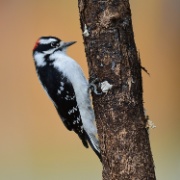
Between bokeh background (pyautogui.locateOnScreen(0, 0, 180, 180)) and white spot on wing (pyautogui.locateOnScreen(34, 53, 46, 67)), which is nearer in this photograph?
white spot on wing (pyautogui.locateOnScreen(34, 53, 46, 67))

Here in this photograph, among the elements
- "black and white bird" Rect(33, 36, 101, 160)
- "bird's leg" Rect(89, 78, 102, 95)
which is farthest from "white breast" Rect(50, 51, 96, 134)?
"bird's leg" Rect(89, 78, 102, 95)

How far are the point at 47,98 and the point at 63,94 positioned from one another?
4.90 feet

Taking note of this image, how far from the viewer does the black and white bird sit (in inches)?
124

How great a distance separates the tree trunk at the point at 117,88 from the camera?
2.60 metres

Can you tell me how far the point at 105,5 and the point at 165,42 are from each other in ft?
7.10

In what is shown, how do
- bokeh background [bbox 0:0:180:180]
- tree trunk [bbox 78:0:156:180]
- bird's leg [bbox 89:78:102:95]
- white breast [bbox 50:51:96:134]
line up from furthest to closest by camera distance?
bokeh background [bbox 0:0:180:180]
white breast [bbox 50:51:96:134]
bird's leg [bbox 89:78:102:95]
tree trunk [bbox 78:0:156:180]

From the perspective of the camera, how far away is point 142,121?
2699mm

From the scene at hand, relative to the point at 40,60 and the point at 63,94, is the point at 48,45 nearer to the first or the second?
the point at 40,60

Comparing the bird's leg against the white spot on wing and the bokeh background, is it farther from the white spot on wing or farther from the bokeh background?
the bokeh background

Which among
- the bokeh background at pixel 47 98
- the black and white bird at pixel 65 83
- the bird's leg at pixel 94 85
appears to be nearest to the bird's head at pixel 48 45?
the black and white bird at pixel 65 83

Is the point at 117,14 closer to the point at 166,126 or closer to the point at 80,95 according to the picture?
the point at 80,95

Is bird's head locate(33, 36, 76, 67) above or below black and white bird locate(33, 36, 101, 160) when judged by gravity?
above

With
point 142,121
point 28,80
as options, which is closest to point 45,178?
point 28,80

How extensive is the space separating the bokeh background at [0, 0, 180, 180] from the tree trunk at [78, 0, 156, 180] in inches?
74.8
